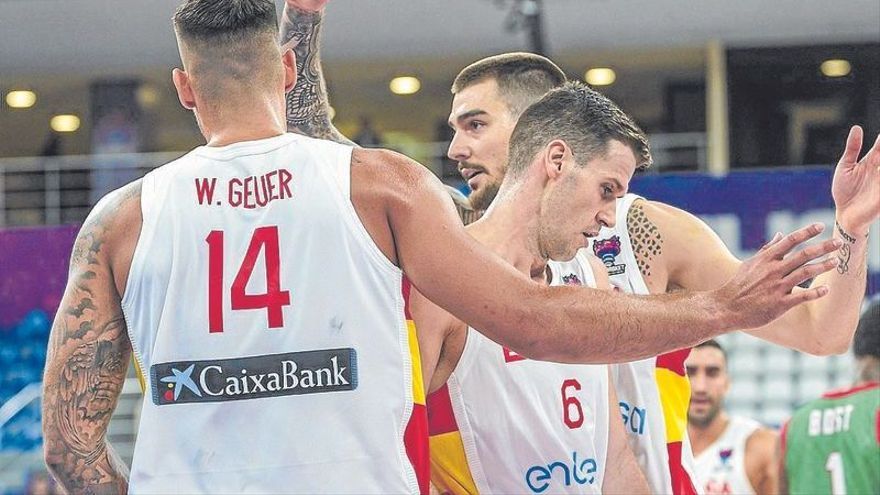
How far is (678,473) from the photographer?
4.66 m

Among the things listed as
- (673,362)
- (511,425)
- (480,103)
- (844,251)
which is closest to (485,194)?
(480,103)

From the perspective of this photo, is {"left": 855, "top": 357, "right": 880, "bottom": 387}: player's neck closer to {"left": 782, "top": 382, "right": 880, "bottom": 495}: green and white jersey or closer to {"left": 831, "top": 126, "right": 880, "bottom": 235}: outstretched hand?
{"left": 782, "top": 382, "right": 880, "bottom": 495}: green and white jersey

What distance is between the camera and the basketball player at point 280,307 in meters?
2.98

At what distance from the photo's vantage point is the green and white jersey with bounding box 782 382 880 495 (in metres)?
6.79

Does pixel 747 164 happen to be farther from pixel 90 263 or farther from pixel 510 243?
pixel 90 263

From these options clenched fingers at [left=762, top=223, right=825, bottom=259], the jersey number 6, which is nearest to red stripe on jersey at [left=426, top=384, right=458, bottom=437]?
the jersey number 6

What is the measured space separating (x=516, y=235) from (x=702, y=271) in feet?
2.88

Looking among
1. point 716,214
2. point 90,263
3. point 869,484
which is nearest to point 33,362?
point 716,214

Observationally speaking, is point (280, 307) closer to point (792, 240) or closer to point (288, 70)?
point (288, 70)

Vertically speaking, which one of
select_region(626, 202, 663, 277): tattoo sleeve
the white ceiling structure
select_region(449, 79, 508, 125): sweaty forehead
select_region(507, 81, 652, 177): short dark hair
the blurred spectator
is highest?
the white ceiling structure

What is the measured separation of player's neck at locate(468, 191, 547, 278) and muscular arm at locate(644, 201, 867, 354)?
2.36 ft

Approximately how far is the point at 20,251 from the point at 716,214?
542 cm

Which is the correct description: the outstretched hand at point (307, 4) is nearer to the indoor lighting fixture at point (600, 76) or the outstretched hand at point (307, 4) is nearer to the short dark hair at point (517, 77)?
the short dark hair at point (517, 77)

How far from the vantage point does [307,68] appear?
4465 millimetres
